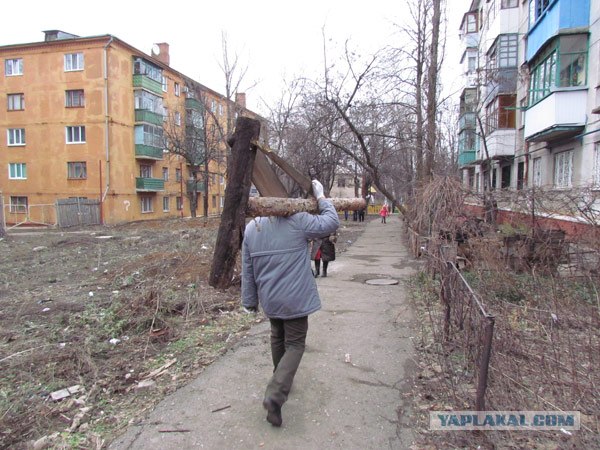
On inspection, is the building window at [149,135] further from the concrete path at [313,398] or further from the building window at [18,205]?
the concrete path at [313,398]

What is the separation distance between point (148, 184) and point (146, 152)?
8.50 feet

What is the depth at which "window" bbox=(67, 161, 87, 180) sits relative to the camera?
104ft

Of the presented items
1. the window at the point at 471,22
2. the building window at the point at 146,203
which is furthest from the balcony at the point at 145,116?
the window at the point at 471,22

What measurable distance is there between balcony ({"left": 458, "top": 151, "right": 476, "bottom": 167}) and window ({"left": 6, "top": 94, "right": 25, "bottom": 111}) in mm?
32257

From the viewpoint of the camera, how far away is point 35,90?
32062 mm

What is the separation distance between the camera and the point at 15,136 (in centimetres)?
3266

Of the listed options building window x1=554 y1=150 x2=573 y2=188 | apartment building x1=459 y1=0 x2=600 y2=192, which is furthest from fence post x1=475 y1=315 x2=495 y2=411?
building window x1=554 y1=150 x2=573 y2=188

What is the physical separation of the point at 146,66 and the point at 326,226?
119ft

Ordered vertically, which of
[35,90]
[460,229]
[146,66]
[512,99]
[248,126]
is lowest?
[460,229]

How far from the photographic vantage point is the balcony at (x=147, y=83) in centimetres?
3316

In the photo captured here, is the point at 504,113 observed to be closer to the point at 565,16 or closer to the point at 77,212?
the point at 565,16

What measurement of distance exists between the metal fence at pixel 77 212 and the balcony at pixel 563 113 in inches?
1094

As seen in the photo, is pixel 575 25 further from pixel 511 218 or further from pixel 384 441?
pixel 384 441

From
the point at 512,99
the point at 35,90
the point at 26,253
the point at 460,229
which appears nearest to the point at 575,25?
the point at 512,99
